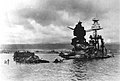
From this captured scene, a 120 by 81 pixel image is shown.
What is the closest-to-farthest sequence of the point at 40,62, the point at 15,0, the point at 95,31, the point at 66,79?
the point at 66,79
the point at 15,0
the point at 40,62
the point at 95,31

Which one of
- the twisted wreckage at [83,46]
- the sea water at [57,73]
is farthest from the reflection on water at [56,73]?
the twisted wreckage at [83,46]

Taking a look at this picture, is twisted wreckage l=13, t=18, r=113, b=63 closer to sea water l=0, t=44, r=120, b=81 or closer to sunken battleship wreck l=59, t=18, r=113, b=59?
sunken battleship wreck l=59, t=18, r=113, b=59

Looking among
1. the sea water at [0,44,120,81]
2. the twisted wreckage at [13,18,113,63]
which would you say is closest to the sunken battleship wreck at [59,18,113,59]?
the twisted wreckage at [13,18,113,63]

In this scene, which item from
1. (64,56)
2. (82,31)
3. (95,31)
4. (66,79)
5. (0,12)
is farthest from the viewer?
(95,31)

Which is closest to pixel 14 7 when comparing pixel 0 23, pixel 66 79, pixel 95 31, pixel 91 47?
pixel 0 23

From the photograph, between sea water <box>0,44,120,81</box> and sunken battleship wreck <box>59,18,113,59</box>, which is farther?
sunken battleship wreck <box>59,18,113,59</box>

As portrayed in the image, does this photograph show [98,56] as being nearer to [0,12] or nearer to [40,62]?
[40,62]

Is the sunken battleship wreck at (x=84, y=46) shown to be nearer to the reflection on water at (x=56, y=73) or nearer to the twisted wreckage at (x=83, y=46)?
the twisted wreckage at (x=83, y=46)

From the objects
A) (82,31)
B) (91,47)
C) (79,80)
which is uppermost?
(82,31)

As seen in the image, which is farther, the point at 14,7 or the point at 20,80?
the point at 14,7

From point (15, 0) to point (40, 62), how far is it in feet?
69.1

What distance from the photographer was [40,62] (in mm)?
49094

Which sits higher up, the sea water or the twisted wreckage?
the twisted wreckage

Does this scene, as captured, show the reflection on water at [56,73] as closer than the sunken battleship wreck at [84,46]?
Yes
